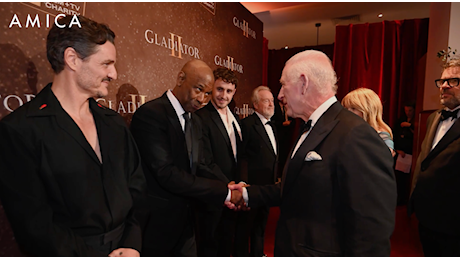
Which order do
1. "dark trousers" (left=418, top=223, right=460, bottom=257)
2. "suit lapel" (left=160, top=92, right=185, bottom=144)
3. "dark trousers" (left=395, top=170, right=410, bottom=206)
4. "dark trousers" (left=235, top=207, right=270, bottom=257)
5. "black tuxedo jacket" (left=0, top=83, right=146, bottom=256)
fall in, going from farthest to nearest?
"dark trousers" (left=395, top=170, right=410, bottom=206)
"dark trousers" (left=235, top=207, right=270, bottom=257)
"suit lapel" (left=160, top=92, right=185, bottom=144)
"dark trousers" (left=418, top=223, right=460, bottom=257)
"black tuxedo jacket" (left=0, top=83, right=146, bottom=256)

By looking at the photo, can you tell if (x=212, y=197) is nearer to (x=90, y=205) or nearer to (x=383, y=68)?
(x=90, y=205)

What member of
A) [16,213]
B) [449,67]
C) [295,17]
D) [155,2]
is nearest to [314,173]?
[16,213]

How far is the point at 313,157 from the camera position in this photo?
1.26m

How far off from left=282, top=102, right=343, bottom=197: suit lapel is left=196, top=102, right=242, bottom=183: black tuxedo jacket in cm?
144

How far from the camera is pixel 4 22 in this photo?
151cm

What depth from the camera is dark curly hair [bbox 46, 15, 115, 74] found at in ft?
4.32

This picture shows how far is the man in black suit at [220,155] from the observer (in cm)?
266

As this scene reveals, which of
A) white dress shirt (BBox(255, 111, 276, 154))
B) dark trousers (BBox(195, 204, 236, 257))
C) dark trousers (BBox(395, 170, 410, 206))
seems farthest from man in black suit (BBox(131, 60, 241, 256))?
dark trousers (BBox(395, 170, 410, 206))

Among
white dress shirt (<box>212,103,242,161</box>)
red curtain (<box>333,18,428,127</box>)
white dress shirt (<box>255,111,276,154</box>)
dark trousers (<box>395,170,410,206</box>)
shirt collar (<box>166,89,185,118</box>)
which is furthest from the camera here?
red curtain (<box>333,18,428,127</box>)

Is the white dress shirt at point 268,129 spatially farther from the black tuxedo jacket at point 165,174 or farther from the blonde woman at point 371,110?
the black tuxedo jacket at point 165,174

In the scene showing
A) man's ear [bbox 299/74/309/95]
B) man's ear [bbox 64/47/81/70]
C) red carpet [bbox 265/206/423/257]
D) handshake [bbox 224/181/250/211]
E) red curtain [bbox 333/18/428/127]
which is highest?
red curtain [bbox 333/18/428/127]

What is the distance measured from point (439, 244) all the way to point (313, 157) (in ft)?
4.98

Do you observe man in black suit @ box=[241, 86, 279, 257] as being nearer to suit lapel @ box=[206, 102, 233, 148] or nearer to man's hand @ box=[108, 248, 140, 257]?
suit lapel @ box=[206, 102, 233, 148]

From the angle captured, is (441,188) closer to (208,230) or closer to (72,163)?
(208,230)
